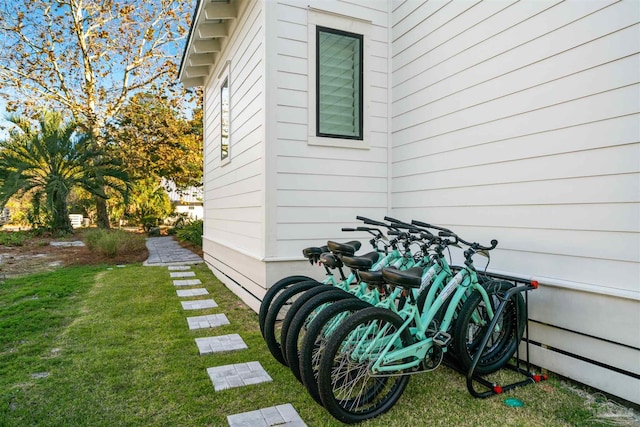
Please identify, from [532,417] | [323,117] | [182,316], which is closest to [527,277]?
[532,417]

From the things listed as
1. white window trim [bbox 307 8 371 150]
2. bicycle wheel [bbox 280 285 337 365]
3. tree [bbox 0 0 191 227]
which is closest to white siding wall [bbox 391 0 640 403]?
white window trim [bbox 307 8 371 150]

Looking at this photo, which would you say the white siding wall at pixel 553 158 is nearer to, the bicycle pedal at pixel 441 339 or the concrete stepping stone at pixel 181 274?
the bicycle pedal at pixel 441 339

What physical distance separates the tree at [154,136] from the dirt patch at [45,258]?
431 centimetres

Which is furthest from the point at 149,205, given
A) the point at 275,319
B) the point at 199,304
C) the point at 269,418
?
the point at 269,418

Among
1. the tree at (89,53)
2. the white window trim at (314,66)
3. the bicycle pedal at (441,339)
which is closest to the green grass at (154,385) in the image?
the bicycle pedal at (441,339)

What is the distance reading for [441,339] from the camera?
2402 millimetres

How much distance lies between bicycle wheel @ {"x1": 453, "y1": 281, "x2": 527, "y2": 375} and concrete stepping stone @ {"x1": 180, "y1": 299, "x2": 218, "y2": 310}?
10.1 ft

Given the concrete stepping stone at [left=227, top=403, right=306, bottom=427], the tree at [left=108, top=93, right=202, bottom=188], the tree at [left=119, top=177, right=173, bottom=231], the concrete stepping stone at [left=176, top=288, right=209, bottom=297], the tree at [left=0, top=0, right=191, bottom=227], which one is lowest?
the concrete stepping stone at [left=176, top=288, right=209, bottom=297]

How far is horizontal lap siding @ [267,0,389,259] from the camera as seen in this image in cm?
407

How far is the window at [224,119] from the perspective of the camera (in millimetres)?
6176

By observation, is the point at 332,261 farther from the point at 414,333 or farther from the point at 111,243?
the point at 111,243

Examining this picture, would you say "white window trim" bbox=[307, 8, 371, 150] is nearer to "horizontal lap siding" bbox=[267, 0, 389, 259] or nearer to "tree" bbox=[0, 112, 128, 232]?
"horizontal lap siding" bbox=[267, 0, 389, 259]

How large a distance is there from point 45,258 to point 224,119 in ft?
18.4

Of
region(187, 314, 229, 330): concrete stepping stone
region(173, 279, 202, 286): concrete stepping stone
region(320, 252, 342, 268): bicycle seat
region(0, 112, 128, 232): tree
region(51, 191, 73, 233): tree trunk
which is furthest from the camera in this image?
region(51, 191, 73, 233): tree trunk
